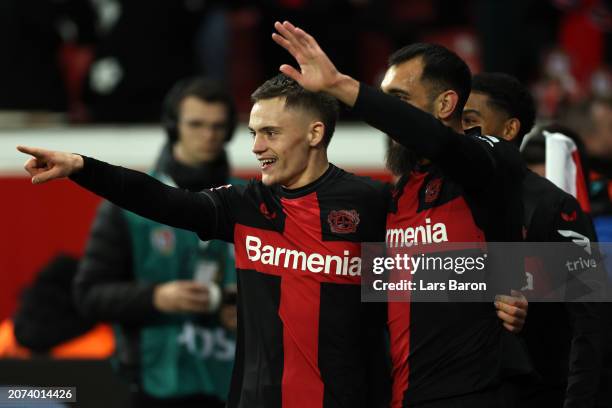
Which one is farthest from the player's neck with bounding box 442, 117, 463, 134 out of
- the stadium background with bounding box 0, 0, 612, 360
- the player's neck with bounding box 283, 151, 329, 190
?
the stadium background with bounding box 0, 0, 612, 360

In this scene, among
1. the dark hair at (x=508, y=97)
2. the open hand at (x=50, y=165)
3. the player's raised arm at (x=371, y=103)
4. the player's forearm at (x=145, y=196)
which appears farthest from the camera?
the dark hair at (x=508, y=97)

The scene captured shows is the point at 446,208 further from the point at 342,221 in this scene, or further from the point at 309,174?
the point at 309,174

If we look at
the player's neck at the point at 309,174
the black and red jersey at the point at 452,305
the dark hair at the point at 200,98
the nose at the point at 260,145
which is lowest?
the black and red jersey at the point at 452,305

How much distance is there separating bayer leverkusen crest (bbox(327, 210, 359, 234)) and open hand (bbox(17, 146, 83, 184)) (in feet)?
2.32

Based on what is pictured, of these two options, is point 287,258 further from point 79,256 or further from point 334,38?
point 334,38

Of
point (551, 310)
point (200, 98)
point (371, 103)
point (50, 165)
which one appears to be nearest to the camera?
point (371, 103)

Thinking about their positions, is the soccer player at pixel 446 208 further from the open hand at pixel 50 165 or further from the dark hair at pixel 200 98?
the dark hair at pixel 200 98

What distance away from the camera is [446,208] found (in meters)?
3.48

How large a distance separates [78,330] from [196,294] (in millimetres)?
1385

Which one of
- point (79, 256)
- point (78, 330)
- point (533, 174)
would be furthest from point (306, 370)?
point (79, 256)

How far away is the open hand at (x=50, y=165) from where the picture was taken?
3.32 meters

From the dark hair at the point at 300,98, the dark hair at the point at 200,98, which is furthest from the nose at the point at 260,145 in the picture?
the dark hair at the point at 200,98

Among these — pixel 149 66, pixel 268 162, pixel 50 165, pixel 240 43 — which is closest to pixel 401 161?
pixel 268 162

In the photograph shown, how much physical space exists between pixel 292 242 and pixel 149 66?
3901mm
